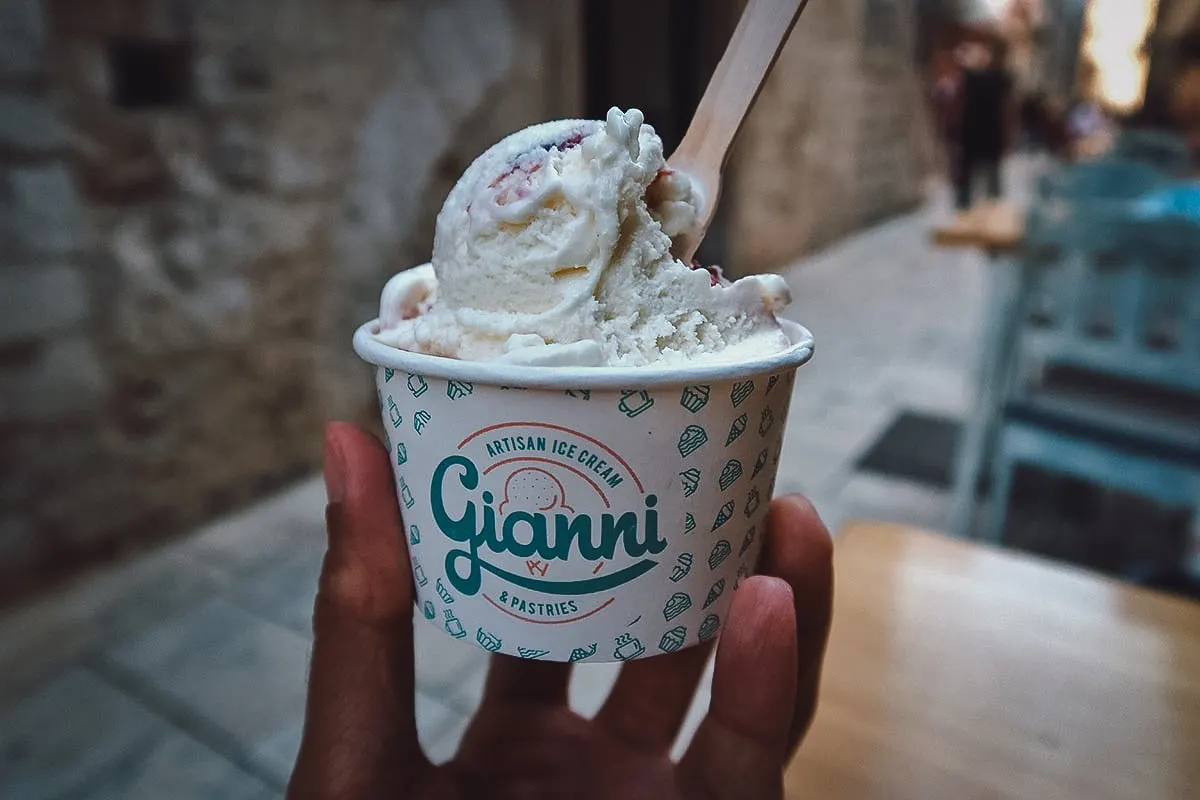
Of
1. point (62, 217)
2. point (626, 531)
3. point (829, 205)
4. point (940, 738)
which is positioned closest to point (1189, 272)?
point (940, 738)

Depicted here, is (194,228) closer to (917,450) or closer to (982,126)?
(917,450)

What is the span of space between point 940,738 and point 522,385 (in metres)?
0.57

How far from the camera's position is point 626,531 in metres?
0.69

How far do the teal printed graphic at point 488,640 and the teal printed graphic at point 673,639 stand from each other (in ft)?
0.48

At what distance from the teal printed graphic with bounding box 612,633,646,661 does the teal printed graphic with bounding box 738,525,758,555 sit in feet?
0.43

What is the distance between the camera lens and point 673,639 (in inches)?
29.9

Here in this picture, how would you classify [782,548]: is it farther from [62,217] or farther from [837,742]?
[62,217]

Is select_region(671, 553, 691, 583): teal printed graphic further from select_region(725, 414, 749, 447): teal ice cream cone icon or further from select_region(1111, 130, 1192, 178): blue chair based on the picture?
select_region(1111, 130, 1192, 178): blue chair

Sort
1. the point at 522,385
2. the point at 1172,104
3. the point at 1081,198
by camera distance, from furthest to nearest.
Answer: the point at 1172,104
the point at 1081,198
the point at 522,385

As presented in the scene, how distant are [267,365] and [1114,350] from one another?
2.34 m

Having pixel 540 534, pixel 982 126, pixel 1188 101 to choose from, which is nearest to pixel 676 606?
pixel 540 534

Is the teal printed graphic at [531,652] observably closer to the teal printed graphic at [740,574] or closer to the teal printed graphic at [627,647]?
→ the teal printed graphic at [627,647]

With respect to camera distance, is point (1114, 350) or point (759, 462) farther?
point (1114, 350)

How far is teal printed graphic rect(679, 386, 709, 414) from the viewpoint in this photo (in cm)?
67
